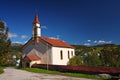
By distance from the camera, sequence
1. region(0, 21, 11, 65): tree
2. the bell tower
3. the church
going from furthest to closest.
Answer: the bell tower < the church < region(0, 21, 11, 65): tree

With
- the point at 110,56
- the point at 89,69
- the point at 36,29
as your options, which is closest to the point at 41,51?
the point at 36,29

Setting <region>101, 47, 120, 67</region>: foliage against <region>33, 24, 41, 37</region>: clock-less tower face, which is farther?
<region>33, 24, 41, 37</region>: clock-less tower face

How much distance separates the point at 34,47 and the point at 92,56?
51.1 ft

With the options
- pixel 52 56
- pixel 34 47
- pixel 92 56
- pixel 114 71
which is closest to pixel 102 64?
pixel 92 56

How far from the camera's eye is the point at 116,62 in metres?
54.4

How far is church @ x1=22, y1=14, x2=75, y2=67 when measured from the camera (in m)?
55.5

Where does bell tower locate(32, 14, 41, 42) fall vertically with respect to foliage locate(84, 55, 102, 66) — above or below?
above

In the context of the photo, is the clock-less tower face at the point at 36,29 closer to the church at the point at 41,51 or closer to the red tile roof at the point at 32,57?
the church at the point at 41,51

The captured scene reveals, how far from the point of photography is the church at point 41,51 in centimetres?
5550

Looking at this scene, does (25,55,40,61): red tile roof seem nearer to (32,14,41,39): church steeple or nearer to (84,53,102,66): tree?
(32,14,41,39): church steeple

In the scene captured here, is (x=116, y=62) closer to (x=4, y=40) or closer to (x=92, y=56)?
(x=92, y=56)

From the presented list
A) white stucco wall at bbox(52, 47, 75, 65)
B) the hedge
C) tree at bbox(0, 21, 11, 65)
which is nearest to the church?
white stucco wall at bbox(52, 47, 75, 65)

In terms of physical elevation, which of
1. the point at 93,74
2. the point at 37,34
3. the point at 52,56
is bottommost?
the point at 93,74

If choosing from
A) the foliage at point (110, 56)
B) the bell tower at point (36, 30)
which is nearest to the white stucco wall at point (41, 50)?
the bell tower at point (36, 30)
